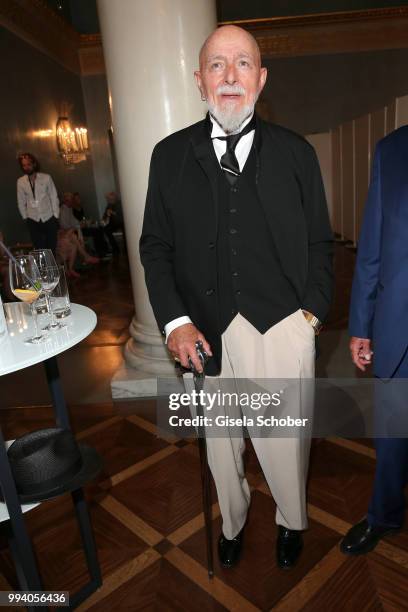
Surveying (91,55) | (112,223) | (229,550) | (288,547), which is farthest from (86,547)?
(91,55)

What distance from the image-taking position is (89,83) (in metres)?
10.8

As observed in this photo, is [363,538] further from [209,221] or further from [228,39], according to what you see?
[228,39]

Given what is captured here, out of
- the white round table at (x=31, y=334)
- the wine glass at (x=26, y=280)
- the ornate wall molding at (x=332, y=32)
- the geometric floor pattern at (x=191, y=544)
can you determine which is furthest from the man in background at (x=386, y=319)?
the ornate wall molding at (x=332, y=32)

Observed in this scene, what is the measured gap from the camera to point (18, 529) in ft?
4.41

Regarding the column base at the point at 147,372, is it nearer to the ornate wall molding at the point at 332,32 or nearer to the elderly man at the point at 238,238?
the elderly man at the point at 238,238

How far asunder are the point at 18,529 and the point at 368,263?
135 cm

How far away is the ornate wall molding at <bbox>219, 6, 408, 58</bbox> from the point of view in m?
9.99

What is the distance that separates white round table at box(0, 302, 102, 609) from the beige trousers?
0.46m

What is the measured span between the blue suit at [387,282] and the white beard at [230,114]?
17.3 inches

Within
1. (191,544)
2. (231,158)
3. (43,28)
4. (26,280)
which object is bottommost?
(191,544)

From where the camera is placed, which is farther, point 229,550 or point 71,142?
point 71,142

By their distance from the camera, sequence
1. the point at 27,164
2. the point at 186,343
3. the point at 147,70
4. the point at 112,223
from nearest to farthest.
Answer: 1. the point at 186,343
2. the point at 147,70
3. the point at 27,164
4. the point at 112,223

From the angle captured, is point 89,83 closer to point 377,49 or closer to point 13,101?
point 13,101

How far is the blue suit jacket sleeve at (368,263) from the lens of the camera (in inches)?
59.1
